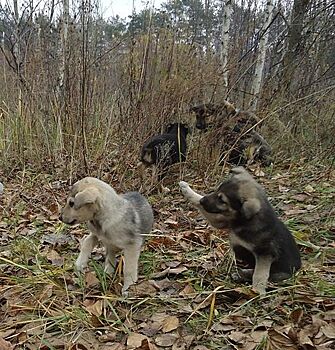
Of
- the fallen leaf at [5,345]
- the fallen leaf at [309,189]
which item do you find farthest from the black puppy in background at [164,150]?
the fallen leaf at [5,345]

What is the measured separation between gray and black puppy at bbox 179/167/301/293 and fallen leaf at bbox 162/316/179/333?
71 cm

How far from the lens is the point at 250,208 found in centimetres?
362

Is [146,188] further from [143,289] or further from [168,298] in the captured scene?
[168,298]

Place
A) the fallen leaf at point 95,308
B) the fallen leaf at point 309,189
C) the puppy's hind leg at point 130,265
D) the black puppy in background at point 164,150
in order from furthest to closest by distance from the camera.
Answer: the black puppy in background at point 164,150 → the fallen leaf at point 309,189 → the puppy's hind leg at point 130,265 → the fallen leaf at point 95,308

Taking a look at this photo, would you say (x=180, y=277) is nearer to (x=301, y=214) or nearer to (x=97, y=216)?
(x=97, y=216)

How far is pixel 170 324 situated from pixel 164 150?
3828 mm

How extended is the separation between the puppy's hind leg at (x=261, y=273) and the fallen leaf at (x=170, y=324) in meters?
0.70

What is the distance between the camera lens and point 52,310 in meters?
3.54

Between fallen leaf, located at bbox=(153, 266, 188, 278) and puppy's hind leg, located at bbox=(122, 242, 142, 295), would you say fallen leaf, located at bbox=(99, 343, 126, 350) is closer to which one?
puppy's hind leg, located at bbox=(122, 242, 142, 295)

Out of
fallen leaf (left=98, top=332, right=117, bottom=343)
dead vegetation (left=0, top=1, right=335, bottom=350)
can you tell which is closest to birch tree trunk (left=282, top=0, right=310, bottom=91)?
dead vegetation (left=0, top=1, right=335, bottom=350)

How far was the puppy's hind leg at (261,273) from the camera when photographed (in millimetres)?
3619

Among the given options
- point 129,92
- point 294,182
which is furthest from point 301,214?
point 129,92

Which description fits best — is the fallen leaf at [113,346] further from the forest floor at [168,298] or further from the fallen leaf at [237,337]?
the fallen leaf at [237,337]

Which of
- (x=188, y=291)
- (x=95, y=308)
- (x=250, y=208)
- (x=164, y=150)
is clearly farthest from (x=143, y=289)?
(x=164, y=150)
